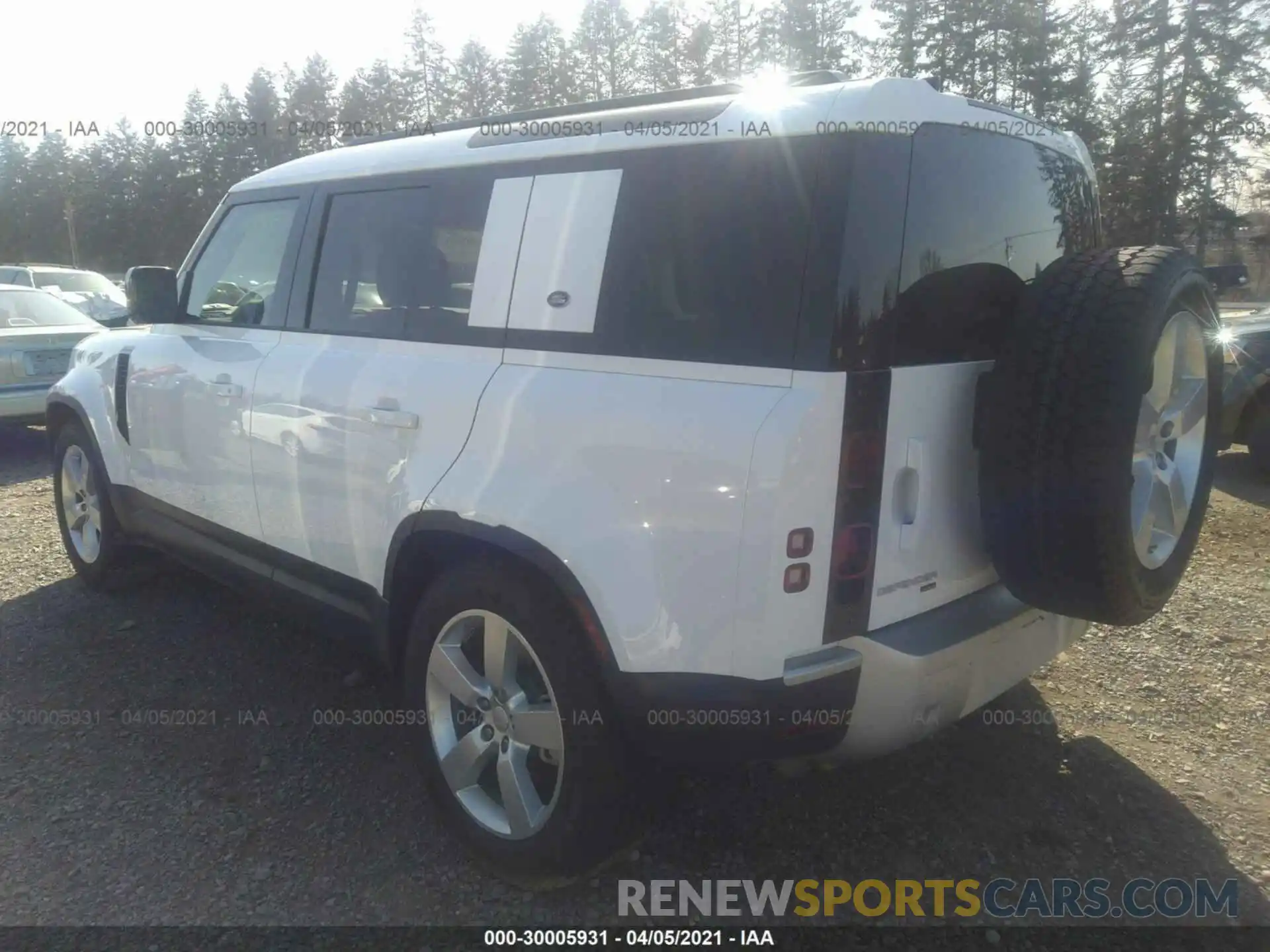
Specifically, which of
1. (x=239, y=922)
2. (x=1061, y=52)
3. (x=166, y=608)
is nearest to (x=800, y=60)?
(x=1061, y=52)

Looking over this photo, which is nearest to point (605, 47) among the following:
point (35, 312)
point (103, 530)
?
point (35, 312)

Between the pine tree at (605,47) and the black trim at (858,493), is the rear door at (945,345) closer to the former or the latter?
the black trim at (858,493)

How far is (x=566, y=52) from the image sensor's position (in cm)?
3409

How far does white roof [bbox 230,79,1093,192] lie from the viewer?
2100 mm

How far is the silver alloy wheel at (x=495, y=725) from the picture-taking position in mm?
2486

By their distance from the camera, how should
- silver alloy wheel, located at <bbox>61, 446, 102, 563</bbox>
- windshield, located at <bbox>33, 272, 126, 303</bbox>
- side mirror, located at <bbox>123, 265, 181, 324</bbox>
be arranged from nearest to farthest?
side mirror, located at <bbox>123, 265, 181, 324</bbox> < silver alloy wheel, located at <bbox>61, 446, 102, 563</bbox> < windshield, located at <bbox>33, 272, 126, 303</bbox>

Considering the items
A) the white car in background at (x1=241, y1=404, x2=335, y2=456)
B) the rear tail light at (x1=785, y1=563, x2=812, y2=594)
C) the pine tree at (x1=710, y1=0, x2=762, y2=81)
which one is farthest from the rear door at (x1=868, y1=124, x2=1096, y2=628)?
the pine tree at (x1=710, y1=0, x2=762, y2=81)

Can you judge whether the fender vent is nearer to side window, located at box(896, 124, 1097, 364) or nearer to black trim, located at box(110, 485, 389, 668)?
black trim, located at box(110, 485, 389, 668)

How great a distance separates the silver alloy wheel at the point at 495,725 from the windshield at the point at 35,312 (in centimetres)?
791

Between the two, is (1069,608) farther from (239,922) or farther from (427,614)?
(239,922)

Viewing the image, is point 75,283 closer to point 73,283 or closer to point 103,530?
point 73,283

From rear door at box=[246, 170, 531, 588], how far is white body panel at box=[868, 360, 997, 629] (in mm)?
1090

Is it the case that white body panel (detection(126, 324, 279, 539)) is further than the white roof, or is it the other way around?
white body panel (detection(126, 324, 279, 539))

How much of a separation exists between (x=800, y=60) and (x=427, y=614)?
98.2ft
